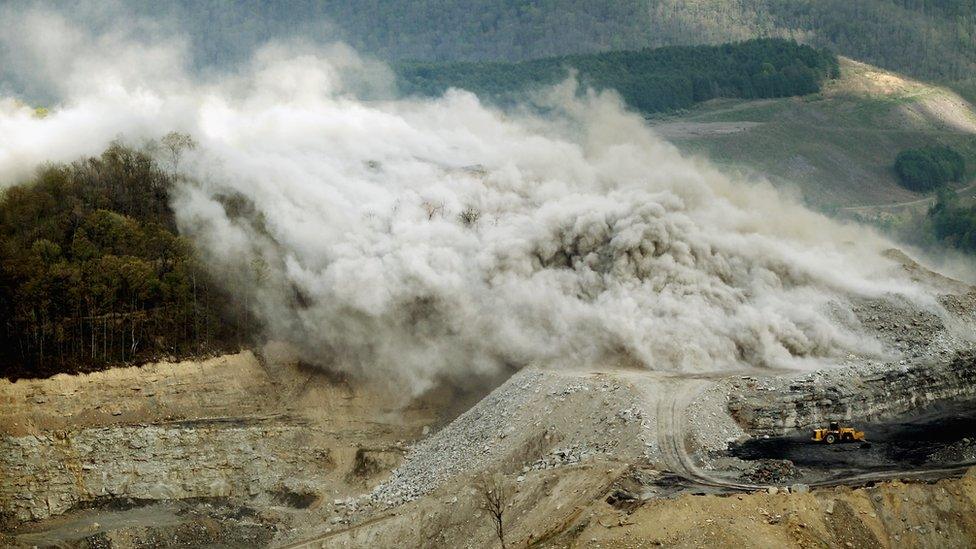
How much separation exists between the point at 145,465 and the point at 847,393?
3324 centimetres

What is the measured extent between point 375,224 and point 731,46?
115 m

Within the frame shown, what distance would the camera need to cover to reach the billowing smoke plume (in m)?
65.3

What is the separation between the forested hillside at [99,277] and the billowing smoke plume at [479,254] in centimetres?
172

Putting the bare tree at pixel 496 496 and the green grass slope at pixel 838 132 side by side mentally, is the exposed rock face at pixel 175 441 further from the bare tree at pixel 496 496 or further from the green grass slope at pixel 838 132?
the green grass slope at pixel 838 132

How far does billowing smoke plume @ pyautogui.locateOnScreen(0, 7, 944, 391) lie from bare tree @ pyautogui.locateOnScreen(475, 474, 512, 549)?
13168mm

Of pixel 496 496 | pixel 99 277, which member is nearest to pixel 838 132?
pixel 99 277

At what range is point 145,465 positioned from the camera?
57.5 meters

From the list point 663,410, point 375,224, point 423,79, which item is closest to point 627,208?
point 375,224

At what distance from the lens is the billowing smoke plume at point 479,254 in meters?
65.3

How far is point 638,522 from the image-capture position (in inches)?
1695

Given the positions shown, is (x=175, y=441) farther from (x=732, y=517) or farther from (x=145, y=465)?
(x=732, y=517)

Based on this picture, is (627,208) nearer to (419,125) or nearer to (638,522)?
(419,125)

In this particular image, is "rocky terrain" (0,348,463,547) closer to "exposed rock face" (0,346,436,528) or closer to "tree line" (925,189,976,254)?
"exposed rock face" (0,346,436,528)

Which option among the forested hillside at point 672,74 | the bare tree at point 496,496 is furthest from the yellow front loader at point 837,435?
the forested hillside at point 672,74
